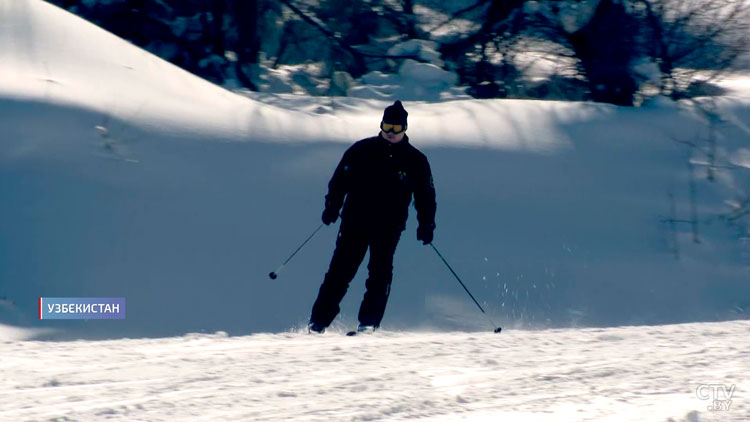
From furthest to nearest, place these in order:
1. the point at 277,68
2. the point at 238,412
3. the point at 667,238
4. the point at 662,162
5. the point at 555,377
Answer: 1. the point at 277,68
2. the point at 662,162
3. the point at 667,238
4. the point at 555,377
5. the point at 238,412

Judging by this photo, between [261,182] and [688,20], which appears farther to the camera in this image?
[688,20]

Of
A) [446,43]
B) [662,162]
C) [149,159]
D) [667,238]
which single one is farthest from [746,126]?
[149,159]

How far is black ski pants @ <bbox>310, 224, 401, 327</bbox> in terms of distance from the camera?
Answer: 6.50 metres

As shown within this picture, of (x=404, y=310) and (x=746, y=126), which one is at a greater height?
(x=746, y=126)

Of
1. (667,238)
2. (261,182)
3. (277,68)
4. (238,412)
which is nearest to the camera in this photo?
(238,412)

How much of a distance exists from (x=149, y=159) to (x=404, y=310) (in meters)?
2.30

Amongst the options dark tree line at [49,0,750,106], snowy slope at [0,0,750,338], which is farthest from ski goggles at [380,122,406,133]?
dark tree line at [49,0,750,106]

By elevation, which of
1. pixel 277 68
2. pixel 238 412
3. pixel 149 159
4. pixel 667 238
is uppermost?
pixel 277 68

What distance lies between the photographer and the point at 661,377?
200 inches

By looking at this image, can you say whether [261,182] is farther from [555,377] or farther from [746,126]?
[746,126]

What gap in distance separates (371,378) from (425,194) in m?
1.89

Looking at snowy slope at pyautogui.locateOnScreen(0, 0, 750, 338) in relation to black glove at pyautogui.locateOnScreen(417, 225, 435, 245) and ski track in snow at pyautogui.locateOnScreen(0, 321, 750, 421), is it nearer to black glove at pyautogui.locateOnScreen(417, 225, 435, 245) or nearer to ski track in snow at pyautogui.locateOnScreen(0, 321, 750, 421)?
black glove at pyautogui.locateOnScreen(417, 225, 435, 245)

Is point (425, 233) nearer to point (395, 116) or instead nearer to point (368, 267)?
point (368, 267)

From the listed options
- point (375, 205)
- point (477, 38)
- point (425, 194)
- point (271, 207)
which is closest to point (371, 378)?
point (375, 205)
